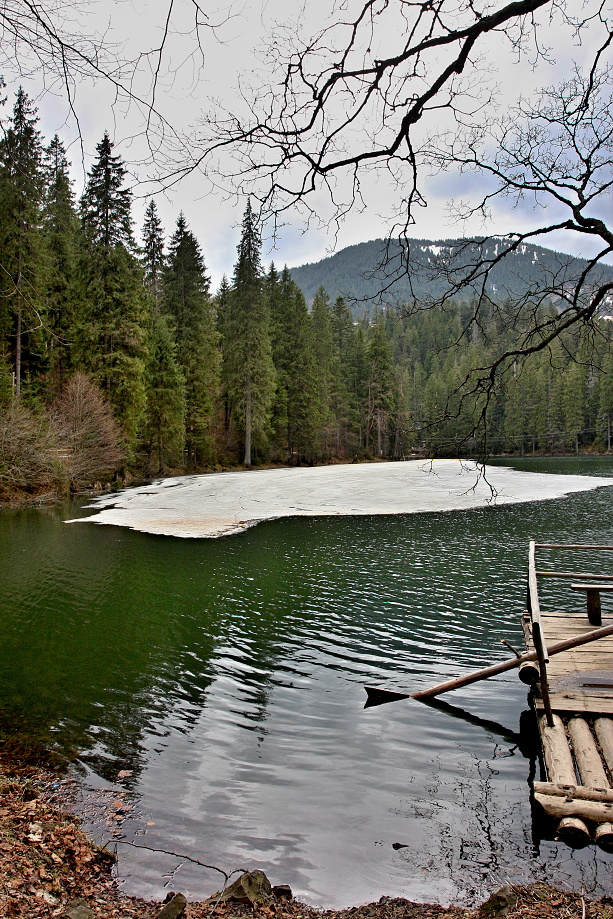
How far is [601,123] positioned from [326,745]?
23.1 ft

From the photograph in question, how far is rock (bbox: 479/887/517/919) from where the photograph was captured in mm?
3160

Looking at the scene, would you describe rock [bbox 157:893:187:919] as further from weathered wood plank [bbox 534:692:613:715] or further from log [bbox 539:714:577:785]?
weathered wood plank [bbox 534:692:613:715]

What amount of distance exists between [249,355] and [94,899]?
1678 inches

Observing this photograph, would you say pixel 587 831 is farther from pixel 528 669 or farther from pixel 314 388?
pixel 314 388

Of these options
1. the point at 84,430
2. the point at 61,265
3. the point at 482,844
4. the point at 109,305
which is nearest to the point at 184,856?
the point at 482,844

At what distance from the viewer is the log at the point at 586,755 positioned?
4219 mm

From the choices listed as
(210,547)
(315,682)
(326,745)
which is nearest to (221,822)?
(326,745)

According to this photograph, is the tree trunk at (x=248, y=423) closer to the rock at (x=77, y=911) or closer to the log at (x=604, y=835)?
the log at (x=604, y=835)

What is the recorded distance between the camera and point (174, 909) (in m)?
3.02

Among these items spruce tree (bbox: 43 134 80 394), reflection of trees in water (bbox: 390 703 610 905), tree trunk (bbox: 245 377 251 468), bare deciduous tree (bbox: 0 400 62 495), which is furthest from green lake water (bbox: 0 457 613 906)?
tree trunk (bbox: 245 377 251 468)

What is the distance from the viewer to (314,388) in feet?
173

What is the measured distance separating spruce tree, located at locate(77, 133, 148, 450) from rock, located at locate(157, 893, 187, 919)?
29.5 metres

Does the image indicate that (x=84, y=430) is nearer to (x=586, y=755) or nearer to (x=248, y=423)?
(x=248, y=423)

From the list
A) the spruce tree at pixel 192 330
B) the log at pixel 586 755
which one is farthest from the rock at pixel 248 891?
the spruce tree at pixel 192 330
